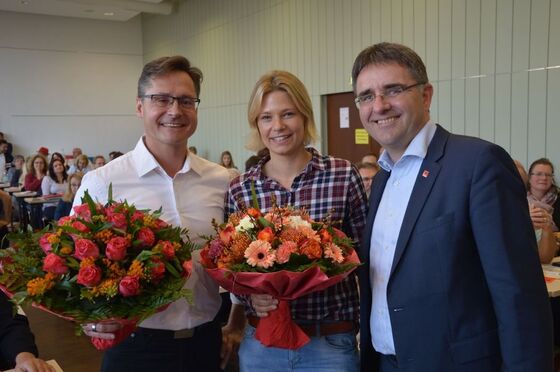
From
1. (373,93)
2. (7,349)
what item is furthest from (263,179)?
→ (7,349)

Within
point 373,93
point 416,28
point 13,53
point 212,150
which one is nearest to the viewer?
point 373,93

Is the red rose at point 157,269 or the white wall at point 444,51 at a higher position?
the white wall at point 444,51

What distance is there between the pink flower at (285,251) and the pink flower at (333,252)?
11 cm

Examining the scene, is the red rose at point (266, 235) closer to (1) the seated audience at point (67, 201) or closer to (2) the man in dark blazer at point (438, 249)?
(2) the man in dark blazer at point (438, 249)

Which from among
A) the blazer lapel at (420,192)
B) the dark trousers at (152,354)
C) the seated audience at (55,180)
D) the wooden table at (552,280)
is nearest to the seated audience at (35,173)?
the seated audience at (55,180)

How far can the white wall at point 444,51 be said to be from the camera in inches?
234

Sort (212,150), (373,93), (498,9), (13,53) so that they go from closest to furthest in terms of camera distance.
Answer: (373,93) < (498,9) < (212,150) < (13,53)

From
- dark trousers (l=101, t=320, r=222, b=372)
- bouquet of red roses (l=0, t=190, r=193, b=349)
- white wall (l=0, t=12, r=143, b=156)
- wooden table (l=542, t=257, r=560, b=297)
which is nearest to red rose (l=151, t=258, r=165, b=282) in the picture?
bouquet of red roses (l=0, t=190, r=193, b=349)

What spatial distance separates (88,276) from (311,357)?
0.87m

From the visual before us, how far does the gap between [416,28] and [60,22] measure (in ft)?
37.9

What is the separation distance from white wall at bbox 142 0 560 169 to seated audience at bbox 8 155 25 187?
524 centimetres

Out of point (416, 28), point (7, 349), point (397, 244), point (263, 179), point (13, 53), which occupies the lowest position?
point (7, 349)

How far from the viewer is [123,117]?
15664 millimetres

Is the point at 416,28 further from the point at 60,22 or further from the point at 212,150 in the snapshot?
the point at 60,22
